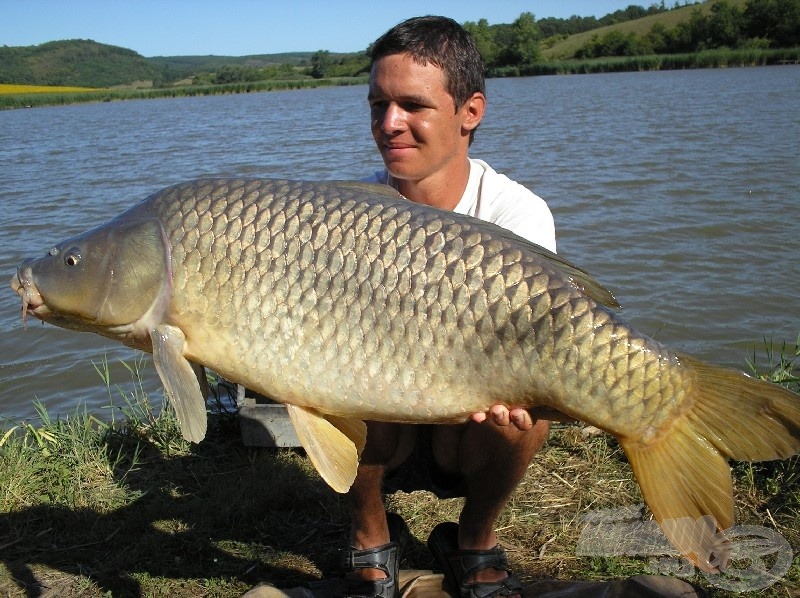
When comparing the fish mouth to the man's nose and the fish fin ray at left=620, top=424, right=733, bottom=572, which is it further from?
the fish fin ray at left=620, top=424, right=733, bottom=572

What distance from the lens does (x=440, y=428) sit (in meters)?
2.08

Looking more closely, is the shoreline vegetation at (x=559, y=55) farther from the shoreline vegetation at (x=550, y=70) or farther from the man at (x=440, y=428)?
the man at (x=440, y=428)

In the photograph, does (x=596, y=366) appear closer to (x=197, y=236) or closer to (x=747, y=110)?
(x=197, y=236)

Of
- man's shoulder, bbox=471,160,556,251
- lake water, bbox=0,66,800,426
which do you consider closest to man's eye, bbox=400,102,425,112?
man's shoulder, bbox=471,160,556,251

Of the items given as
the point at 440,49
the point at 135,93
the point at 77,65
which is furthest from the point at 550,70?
the point at 77,65

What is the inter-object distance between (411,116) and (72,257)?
0.94 metres

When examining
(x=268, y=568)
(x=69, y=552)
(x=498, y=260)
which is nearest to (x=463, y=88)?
(x=498, y=260)

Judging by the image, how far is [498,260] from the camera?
5.08ft

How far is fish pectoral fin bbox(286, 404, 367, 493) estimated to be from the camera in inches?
65.6

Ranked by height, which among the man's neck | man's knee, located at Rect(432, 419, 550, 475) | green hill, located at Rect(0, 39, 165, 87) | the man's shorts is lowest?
the man's shorts

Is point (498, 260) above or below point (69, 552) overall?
above

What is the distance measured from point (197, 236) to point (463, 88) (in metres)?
0.92

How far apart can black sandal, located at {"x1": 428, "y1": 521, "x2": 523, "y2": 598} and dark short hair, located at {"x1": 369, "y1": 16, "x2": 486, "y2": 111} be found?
4.01 feet

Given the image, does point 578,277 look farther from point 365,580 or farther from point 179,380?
point 365,580
